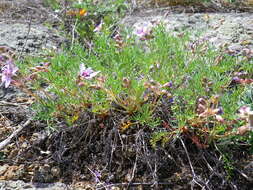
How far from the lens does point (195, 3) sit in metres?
4.24

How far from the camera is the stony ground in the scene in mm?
2359

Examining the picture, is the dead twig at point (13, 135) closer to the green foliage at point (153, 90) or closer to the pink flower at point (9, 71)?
the green foliage at point (153, 90)

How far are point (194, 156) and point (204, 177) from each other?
14 centimetres

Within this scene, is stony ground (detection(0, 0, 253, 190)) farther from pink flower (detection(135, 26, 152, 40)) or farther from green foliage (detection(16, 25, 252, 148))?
green foliage (detection(16, 25, 252, 148))

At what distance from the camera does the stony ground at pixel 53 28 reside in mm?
2359

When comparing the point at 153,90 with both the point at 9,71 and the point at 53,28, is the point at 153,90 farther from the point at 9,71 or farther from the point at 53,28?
the point at 53,28

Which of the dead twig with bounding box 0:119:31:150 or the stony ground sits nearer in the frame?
A: the dead twig with bounding box 0:119:31:150

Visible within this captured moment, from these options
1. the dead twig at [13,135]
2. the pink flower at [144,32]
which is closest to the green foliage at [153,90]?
the pink flower at [144,32]

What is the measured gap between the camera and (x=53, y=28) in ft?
12.7

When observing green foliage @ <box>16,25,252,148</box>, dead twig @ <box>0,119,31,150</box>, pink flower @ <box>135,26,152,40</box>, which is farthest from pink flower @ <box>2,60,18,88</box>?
pink flower @ <box>135,26,152,40</box>

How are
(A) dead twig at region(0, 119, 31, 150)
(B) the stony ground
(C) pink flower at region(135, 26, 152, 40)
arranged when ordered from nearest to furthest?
1. (A) dead twig at region(0, 119, 31, 150)
2. (C) pink flower at region(135, 26, 152, 40)
3. (B) the stony ground

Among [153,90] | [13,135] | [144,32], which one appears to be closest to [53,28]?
[144,32]

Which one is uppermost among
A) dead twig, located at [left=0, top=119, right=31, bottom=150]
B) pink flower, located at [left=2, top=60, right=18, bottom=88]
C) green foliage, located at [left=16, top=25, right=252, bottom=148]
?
pink flower, located at [left=2, top=60, right=18, bottom=88]

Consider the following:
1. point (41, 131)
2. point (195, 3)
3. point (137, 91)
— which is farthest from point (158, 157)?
point (195, 3)
